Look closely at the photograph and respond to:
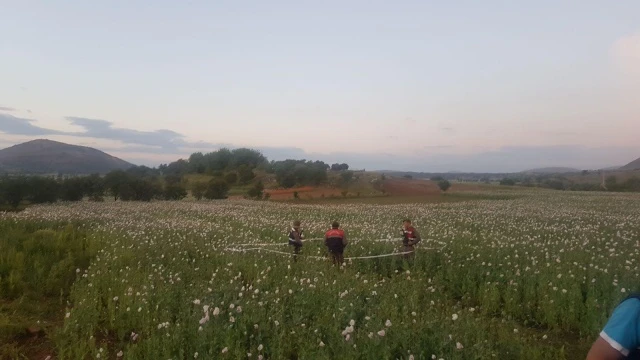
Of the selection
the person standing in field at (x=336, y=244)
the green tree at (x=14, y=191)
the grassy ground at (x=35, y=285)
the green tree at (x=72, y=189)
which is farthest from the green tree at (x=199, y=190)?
the person standing in field at (x=336, y=244)

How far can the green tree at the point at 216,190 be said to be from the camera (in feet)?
206

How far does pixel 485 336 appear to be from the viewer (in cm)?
688

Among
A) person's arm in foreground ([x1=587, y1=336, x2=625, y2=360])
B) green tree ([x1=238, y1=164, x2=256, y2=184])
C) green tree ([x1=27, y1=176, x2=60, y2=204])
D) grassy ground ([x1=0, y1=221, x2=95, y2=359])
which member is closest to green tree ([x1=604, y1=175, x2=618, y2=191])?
green tree ([x1=238, y1=164, x2=256, y2=184])

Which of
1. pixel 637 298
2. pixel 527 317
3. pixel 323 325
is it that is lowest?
pixel 527 317

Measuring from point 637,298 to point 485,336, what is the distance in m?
4.37

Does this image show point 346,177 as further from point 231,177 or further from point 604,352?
point 604,352

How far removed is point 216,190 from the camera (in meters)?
63.8

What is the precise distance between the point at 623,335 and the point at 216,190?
62.7m

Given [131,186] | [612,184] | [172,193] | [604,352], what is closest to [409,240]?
[604,352]

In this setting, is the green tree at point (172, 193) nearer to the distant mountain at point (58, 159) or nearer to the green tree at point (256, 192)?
the green tree at point (256, 192)

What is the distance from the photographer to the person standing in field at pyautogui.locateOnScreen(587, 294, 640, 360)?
2.79 m

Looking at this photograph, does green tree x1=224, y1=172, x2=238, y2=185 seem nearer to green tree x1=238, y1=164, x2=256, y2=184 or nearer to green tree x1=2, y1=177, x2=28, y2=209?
green tree x1=238, y1=164, x2=256, y2=184

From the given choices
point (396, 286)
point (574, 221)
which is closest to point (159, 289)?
point (396, 286)

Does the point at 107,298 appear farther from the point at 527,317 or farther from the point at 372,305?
the point at 527,317
